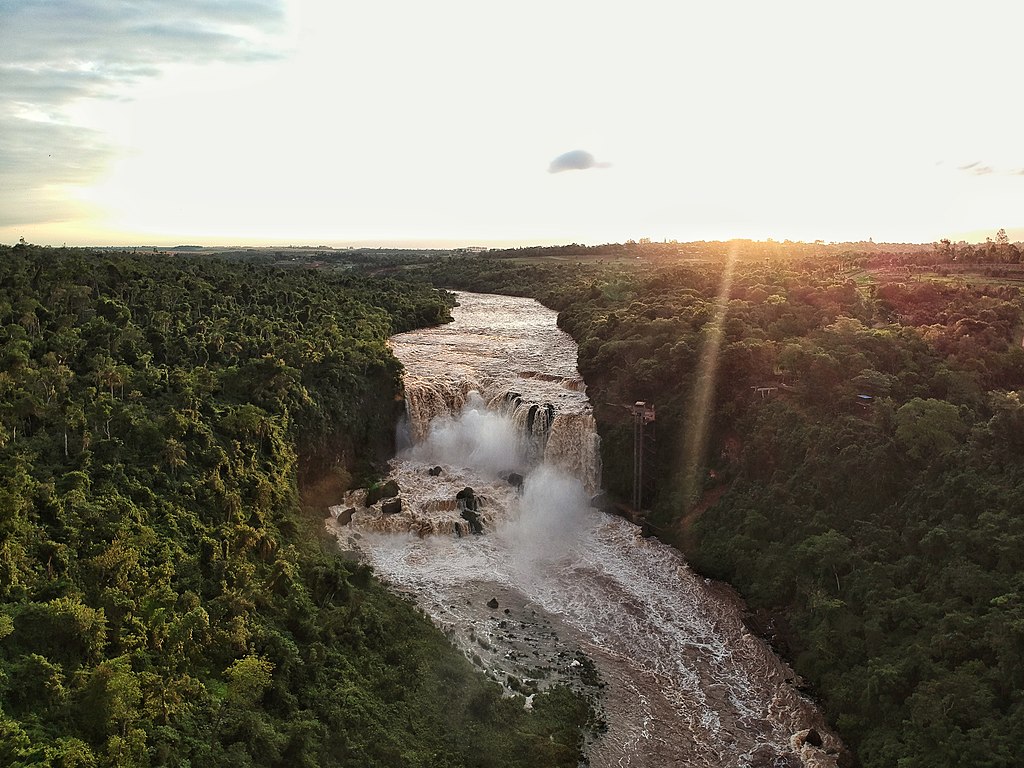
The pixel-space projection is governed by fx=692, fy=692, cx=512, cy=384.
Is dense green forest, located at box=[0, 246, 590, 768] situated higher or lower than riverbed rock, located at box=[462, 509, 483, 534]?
higher

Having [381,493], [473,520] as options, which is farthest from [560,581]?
[381,493]

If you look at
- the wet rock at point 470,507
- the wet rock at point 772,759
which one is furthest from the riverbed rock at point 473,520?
the wet rock at point 772,759

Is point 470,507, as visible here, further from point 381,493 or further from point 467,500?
point 381,493

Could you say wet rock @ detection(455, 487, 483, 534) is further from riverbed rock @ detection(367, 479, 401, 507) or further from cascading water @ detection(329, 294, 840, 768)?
riverbed rock @ detection(367, 479, 401, 507)

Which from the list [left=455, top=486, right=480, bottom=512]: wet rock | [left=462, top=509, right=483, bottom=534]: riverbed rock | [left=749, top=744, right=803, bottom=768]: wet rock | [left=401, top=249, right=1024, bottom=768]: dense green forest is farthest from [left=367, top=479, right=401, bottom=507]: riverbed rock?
[left=749, top=744, right=803, bottom=768]: wet rock

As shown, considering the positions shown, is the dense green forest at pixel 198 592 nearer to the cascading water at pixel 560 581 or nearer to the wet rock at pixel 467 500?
the cascading water at pixel 560 581
